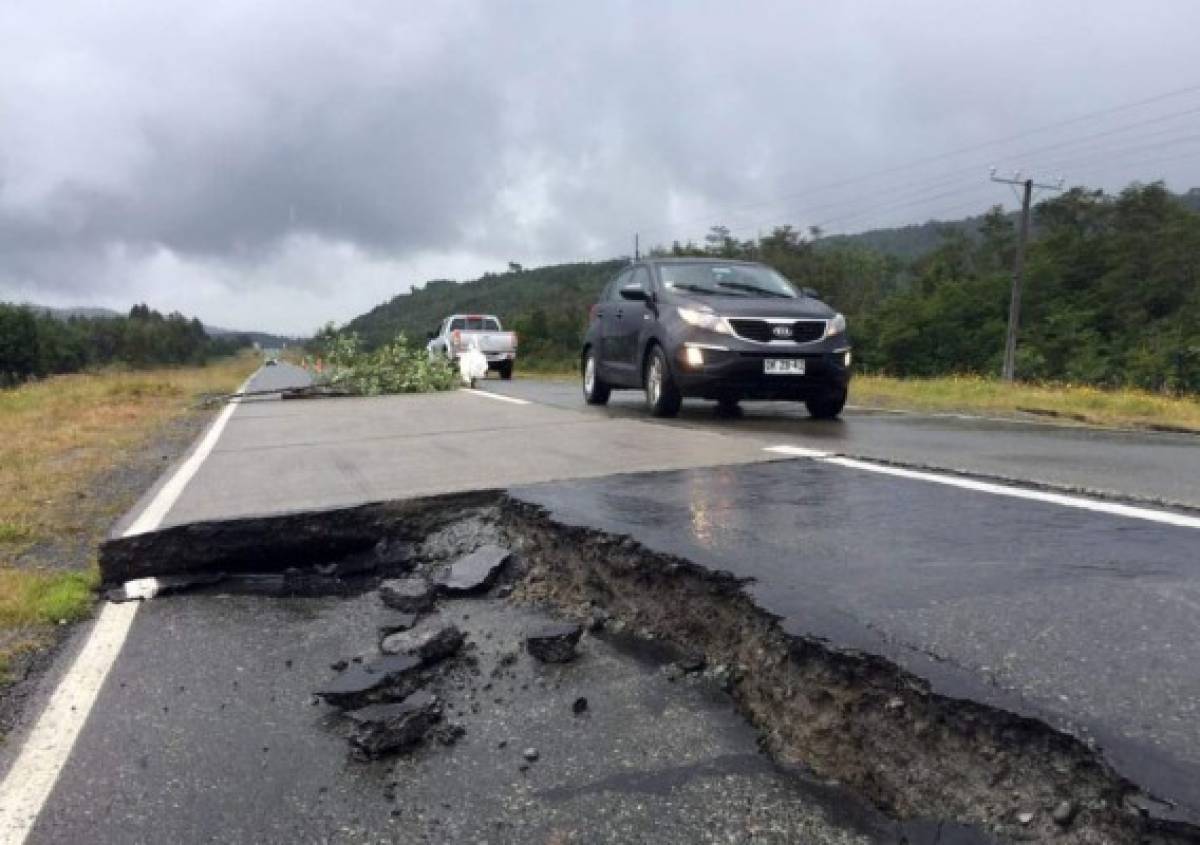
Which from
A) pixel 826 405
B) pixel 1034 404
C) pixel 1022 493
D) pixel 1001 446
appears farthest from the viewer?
pixel 1034 404

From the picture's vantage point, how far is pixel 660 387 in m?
10.4

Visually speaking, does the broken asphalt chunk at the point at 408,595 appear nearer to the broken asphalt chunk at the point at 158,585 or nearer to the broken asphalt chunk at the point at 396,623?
the broken asphalt chunk at the point at 396,623

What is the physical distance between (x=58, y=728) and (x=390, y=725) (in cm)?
116

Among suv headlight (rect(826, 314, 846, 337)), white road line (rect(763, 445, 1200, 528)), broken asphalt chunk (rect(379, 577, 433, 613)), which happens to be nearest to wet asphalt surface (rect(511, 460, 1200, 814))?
white road line (rect(763, 445, 1200, 528))

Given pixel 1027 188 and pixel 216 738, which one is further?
pixel 1027 188

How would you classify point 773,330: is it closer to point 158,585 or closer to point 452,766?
point 158,585

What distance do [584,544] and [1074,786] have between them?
8.94 ft

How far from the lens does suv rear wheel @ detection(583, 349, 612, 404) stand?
12.8 meters

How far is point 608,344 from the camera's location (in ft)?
39.8

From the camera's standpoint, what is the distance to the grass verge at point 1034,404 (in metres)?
11.8

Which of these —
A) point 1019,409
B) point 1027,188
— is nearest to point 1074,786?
point 1019,409

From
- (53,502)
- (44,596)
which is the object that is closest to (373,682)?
(44,596)

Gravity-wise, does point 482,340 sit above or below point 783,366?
above

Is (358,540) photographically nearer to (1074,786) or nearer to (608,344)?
(1074,786)
